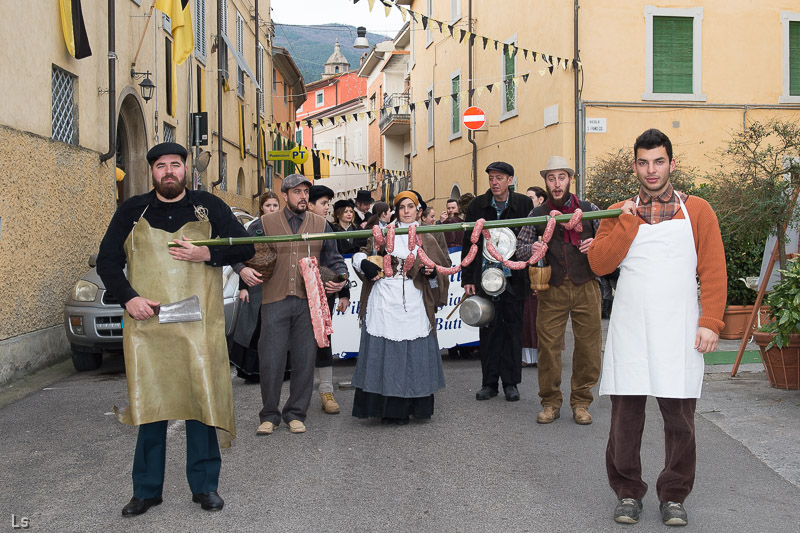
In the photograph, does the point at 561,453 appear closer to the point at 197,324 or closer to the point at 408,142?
the point at 197,324

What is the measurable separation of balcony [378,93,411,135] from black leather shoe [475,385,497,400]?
3203 centimetres

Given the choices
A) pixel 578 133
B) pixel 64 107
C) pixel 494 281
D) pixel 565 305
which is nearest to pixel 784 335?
pixel 565 305

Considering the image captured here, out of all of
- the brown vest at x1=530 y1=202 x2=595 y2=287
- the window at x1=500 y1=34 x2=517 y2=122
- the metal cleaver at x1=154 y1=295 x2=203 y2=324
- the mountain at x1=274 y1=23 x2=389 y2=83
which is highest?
the mountain at x1=274 y1=23 x2=389 y2=83

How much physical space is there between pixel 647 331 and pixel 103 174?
31.9ft

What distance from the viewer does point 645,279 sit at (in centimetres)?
423

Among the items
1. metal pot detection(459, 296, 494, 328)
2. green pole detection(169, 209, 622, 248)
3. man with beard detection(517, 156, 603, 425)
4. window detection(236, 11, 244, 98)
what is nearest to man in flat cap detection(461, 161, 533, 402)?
metal pot detection(459, 296, 494, 328)

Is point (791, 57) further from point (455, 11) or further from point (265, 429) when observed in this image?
point (265, 429)

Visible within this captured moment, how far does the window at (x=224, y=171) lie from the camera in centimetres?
2319

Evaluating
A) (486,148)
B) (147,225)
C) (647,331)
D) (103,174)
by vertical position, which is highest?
(486,148)

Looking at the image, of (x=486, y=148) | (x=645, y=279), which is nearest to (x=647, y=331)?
(x=645, y=279)

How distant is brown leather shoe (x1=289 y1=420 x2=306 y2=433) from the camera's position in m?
6.43

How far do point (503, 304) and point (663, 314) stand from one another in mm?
3339

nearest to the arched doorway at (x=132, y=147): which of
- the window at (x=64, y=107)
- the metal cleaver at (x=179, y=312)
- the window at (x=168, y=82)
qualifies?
the window at (x=168, y=82)

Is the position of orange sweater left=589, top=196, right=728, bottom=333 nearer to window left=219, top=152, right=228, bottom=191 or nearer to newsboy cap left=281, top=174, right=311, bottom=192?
newsboy cap left=281, top=174, right=311, bottom=192
